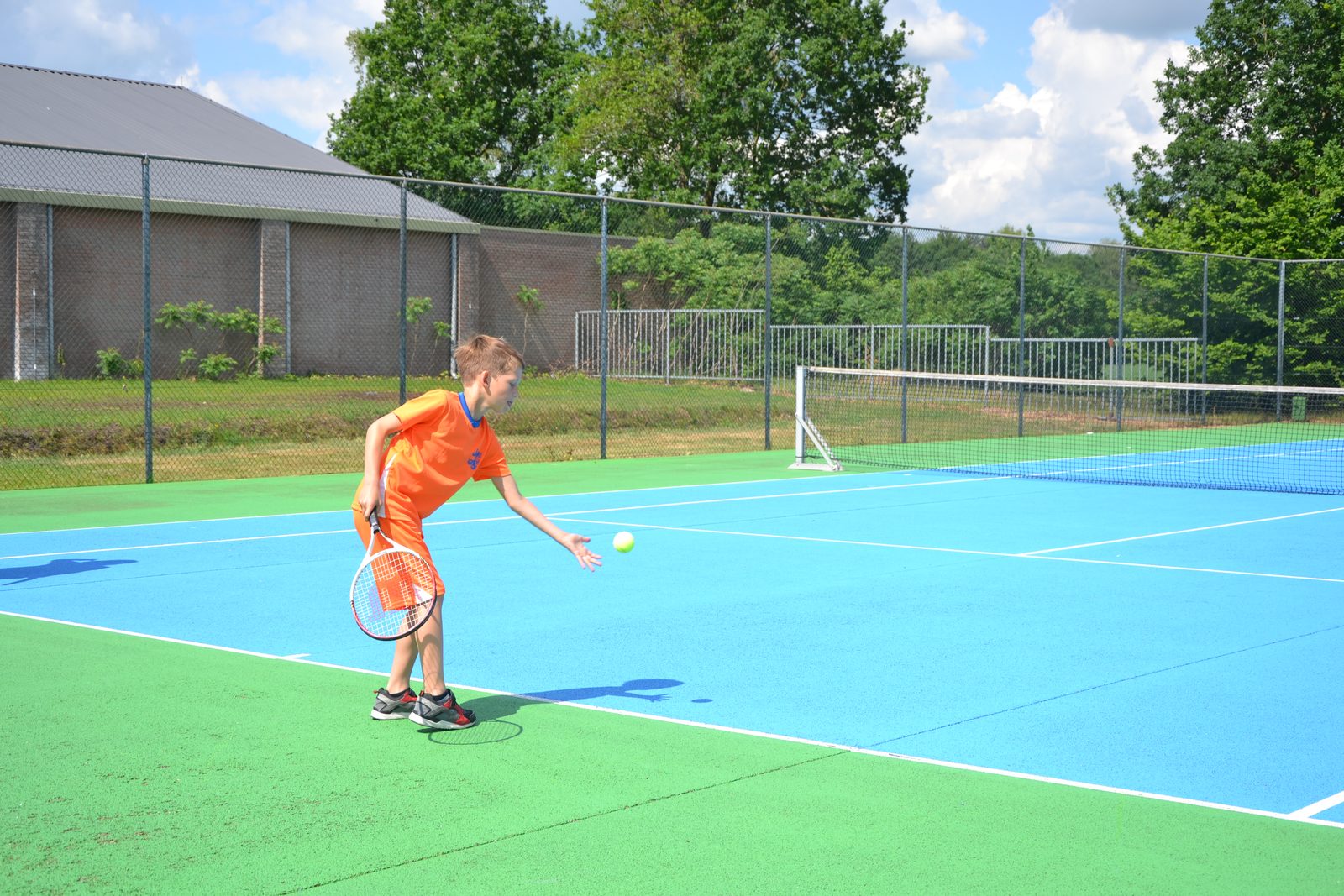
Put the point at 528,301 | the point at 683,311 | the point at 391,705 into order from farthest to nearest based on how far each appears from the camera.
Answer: the point at 528,301 < the point at 683,311 < the point at 391,705

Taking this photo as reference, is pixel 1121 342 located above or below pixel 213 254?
below

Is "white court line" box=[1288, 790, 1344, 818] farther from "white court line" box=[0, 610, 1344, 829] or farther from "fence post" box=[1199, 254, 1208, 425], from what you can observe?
"fence post" box=[1199, 254, 1208, 425]

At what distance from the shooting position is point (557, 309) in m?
24.2

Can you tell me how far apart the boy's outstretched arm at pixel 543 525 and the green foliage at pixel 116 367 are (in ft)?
53.8

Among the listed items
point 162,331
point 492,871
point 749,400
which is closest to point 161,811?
point 492,871

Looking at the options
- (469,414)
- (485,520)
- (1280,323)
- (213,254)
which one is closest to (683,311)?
(213,254)

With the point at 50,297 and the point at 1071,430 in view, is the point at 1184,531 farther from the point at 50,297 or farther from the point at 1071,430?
the point at 50,297

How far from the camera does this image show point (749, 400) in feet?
73.6

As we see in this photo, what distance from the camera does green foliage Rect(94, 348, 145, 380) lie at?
20742mm

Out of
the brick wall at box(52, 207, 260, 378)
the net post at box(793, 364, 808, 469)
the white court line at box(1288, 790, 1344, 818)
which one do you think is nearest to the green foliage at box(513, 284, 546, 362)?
the brick wall at box(52, 207, 260, 378)

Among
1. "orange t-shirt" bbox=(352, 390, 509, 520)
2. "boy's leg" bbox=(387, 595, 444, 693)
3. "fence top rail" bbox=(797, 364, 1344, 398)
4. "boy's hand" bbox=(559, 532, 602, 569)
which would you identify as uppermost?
"fence top rail" bbox=(797, 364, 1344, 398)

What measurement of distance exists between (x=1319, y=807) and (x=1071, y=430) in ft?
67.4

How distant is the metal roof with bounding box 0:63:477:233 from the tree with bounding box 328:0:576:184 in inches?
605

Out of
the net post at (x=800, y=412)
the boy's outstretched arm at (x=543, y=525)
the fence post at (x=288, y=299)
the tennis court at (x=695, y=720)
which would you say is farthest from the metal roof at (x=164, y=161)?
the boy's outstretched arm at (x=543, y=525)
